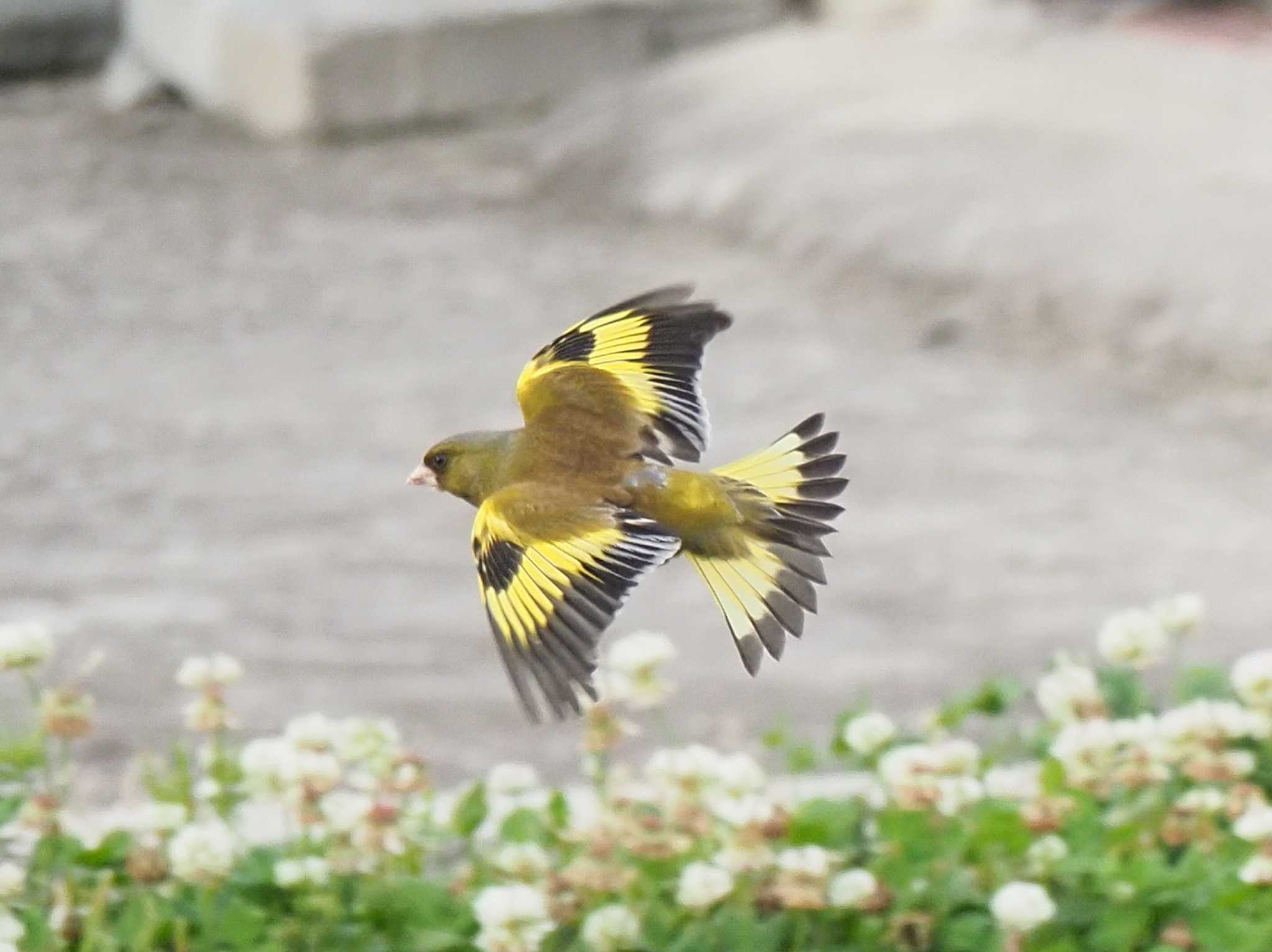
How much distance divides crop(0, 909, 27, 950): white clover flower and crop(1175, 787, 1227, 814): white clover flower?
3.96 feet

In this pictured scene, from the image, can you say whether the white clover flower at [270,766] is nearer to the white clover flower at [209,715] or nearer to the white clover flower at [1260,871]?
the white clover flower at [209,715]

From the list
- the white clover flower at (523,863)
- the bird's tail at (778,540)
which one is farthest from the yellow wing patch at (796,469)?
the white clover flower at (523,863)

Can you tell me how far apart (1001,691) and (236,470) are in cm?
289

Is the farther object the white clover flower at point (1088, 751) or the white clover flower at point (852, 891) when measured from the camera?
the white clover flower at point (1088, 751)

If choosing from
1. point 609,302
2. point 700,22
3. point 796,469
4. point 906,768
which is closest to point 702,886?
point 906,768

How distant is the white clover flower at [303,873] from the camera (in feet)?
7.69

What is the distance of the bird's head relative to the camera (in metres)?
1.27

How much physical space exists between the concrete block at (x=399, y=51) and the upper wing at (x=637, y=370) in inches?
276

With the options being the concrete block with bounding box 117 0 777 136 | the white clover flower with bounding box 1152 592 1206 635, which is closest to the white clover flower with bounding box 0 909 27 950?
the white clover flower with bounding box 1152 592 1206 635

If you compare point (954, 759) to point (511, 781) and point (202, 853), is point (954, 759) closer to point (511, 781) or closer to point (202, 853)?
point (511, 781)

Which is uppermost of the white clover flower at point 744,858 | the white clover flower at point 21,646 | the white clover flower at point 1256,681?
the white clover flower at point 21,646

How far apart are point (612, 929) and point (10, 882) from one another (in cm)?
58

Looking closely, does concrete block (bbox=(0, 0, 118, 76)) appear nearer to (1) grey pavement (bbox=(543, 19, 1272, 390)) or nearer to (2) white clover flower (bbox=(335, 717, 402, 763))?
(1) grey pavement (bbox=(543, 19, 1272, 390))

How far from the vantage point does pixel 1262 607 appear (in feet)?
14.5
